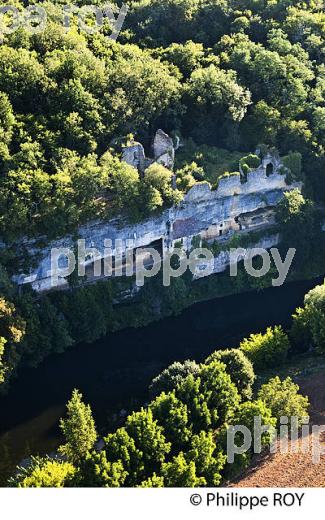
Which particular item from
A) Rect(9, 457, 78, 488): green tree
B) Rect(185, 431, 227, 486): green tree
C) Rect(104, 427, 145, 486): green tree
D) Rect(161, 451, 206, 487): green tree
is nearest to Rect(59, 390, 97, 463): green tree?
Rect(9, 457, 78, 488): green tree

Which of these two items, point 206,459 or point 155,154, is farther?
point 155,154

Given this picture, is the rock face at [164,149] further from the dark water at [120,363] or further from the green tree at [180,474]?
the green tree at [180,474]

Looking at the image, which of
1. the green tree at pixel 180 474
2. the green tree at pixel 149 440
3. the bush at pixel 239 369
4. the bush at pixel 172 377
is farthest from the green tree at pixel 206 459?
the bush at pixel 239 369

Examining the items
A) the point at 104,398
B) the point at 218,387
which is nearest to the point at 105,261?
the point at 104,398

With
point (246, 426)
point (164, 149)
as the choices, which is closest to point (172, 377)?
point (246, 426)

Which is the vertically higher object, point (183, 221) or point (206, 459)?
point (183, 221)

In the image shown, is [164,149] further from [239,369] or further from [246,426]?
[246,426]
